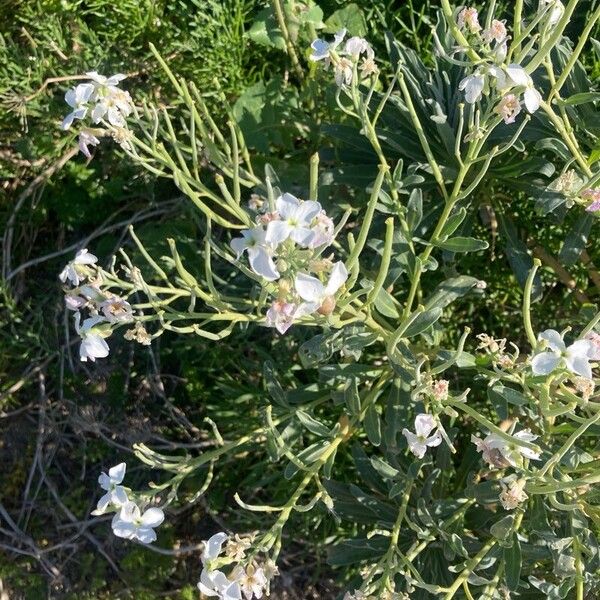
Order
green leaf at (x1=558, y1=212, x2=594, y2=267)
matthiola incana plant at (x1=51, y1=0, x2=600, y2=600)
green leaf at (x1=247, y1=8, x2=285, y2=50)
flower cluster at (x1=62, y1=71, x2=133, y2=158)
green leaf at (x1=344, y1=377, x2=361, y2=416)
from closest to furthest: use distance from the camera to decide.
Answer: matthiola incana plant at (x1=51, y1=0, x2=600, y2=600), flower cluster at (x1=62, y1=71, x2=133, y2=158), green leaf at (x1=344, y1=377, x2=361, y2=416), green leaf at (x1=558, y1=212, x2=594, y2=267), green leaf at (x1=247, y1=8, x2=285, y2=50)

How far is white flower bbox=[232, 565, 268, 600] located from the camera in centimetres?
118

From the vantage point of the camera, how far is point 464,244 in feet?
4.73

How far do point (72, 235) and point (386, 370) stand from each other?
1265 millimetres

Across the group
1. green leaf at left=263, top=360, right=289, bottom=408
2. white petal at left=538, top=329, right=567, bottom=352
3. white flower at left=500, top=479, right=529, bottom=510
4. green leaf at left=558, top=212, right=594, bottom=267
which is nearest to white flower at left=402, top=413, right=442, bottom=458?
white flower at left=500, top=479, right=529, bottom=510

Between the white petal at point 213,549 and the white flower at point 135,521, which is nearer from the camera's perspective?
the white petal at point 213,549

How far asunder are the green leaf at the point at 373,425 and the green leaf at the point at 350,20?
0.97m

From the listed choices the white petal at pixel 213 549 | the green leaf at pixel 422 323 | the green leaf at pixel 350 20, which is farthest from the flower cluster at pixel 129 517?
the green leaf at pixel 350 20

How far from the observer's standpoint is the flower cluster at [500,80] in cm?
116

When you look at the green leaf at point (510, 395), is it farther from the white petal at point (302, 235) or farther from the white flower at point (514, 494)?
the white petal at point (302, 235)

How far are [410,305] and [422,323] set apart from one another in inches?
1.6

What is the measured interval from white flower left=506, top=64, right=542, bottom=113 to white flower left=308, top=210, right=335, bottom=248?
1.23ft

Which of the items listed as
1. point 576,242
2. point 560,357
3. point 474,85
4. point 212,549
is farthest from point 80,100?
point 576,242

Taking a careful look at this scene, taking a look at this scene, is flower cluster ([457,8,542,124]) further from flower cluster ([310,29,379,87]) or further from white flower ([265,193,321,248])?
white flower ([265,193,321,248])

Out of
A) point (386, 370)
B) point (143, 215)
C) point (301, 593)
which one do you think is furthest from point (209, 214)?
point (301, 593)
